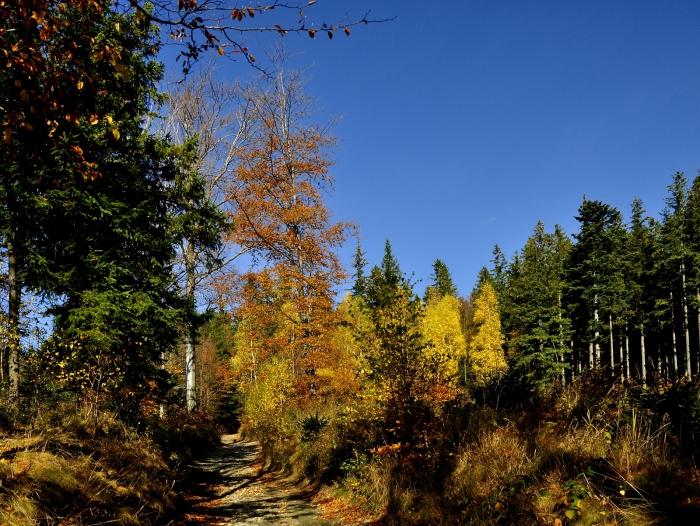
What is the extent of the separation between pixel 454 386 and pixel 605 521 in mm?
5944

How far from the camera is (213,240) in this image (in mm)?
13648

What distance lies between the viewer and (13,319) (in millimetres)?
7957

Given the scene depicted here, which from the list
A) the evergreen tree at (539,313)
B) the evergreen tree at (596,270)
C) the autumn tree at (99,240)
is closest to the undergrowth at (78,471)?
the autumn tree at (99,240)

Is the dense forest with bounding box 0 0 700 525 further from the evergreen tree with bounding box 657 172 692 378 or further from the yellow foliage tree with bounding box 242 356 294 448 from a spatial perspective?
the evergreen tree with bounding box 657 172 692 378

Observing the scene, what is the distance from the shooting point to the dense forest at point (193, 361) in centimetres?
458

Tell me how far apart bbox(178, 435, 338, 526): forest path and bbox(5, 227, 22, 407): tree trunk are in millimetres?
4305

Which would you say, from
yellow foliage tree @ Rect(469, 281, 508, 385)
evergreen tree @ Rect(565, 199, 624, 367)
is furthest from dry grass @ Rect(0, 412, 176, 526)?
evergreen tree @ Rect(565, 199, 624, 367)

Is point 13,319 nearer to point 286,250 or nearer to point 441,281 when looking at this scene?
point 286,250

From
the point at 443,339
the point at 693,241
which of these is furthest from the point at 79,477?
the point at 693,241

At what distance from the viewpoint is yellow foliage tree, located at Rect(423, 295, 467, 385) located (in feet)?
29.7

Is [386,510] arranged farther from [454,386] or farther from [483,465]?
[454,386]

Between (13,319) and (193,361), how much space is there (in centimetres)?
992

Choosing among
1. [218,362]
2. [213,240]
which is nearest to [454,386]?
[213,240]

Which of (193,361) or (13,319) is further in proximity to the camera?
(193,361)
